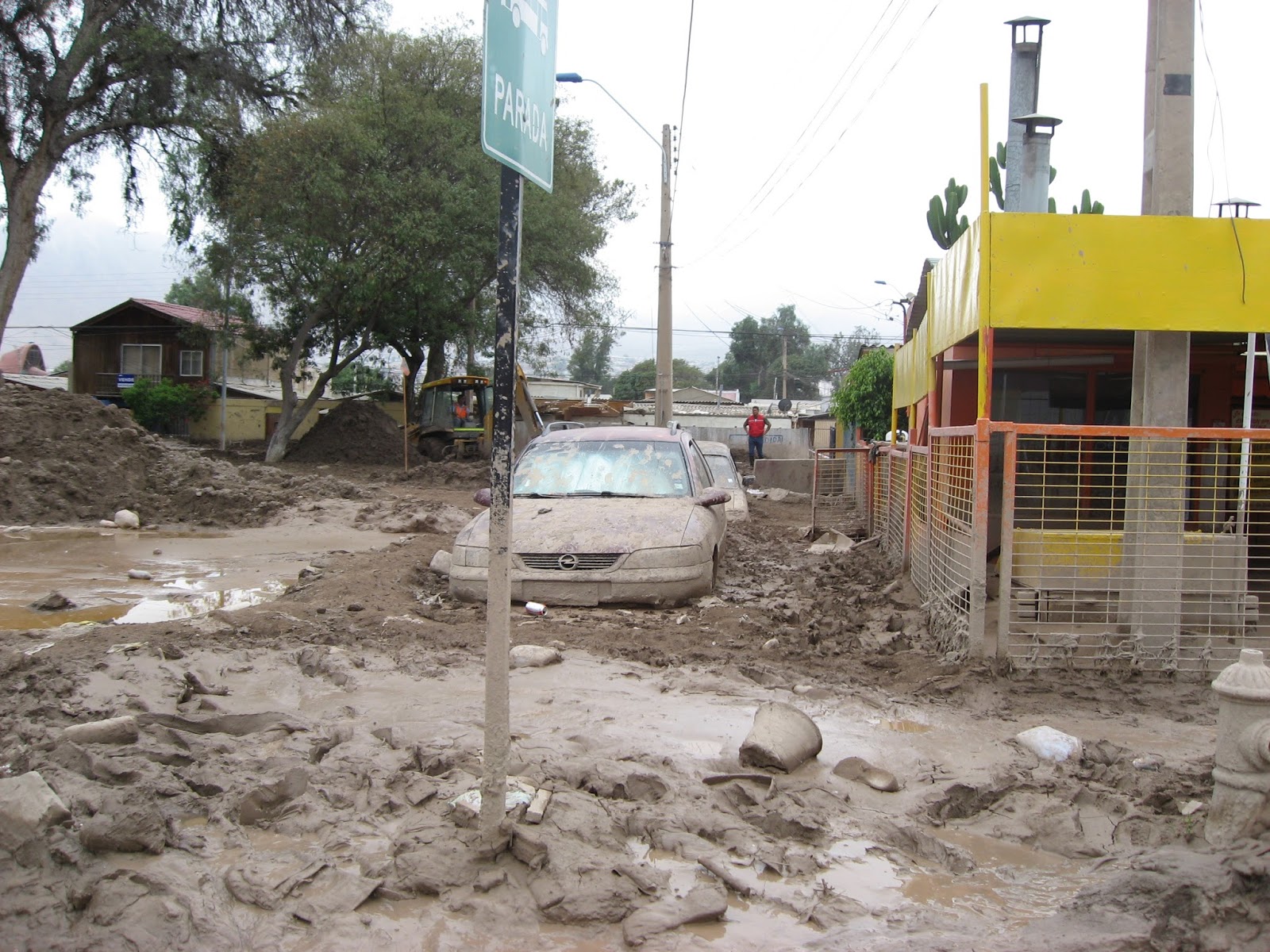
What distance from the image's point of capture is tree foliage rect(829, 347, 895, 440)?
24891mm

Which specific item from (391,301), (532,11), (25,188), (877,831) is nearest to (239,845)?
(877,831)

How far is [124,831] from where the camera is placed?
3.13m

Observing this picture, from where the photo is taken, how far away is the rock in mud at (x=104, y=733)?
399cm

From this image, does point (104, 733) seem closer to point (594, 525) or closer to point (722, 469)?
point (594, 525)

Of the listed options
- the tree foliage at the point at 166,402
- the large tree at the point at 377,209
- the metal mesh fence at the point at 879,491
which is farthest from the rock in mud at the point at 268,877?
the tree foliage at the point at 166,402

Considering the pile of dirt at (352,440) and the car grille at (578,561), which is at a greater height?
the pile of dirt at (352,440)

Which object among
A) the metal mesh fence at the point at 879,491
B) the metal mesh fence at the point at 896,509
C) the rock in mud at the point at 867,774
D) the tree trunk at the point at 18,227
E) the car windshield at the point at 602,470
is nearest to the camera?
the rock in mud at the point at 867,774

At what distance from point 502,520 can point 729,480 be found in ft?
39.0

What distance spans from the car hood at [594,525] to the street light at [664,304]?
12.2 metres

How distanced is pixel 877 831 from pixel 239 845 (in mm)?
2251

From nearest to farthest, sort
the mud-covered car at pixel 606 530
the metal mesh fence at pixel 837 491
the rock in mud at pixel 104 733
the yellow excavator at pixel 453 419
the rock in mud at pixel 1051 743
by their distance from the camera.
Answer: the rock in mud at pixel 104 733, the rock in mud at pixel 1051 743, the mud-covered car at pixel 606 530, the metal mesh fence at pixel 837 491, the yellow excavator at pixel 453 419

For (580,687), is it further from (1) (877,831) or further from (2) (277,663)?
(1) (877,831)

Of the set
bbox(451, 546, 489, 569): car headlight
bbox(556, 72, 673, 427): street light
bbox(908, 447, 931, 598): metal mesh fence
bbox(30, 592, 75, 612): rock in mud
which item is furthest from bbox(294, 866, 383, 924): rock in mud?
bbox(556, 72, 673, 427): street light

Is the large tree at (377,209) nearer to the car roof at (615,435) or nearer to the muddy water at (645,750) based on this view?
the car roof at (615,435)
